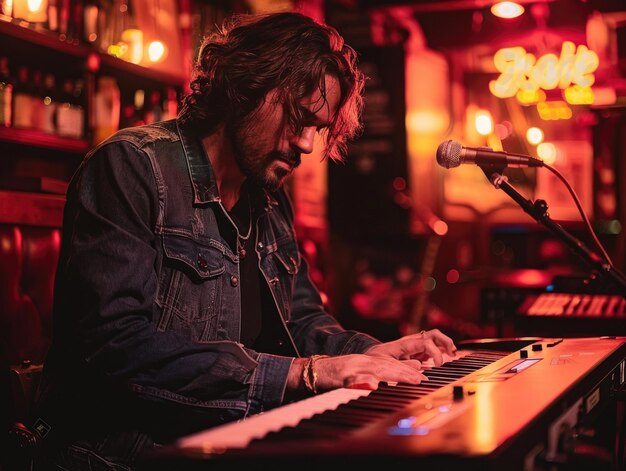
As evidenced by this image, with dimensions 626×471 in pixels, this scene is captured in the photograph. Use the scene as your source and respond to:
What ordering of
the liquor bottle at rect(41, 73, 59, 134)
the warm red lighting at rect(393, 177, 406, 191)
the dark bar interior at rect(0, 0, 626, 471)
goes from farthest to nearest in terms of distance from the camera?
1. the warm red lighting at rect(393, 177, 406, 191)
2. the liquor bottle at rect(41, 73, 59, 134)
3. the dark bar interior at rect(0, 0, 626, 471)

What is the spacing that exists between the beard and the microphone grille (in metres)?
0.41

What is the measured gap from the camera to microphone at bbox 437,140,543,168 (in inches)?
85.4

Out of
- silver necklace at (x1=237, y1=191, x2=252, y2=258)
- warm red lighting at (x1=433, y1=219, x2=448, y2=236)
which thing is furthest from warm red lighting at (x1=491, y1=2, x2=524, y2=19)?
silver necklace at (x1=237, y1=191, x2=252, y2=258)

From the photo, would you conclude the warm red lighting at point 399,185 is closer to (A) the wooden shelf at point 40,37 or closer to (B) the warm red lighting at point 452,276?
(B) the warm red lighting at point 452,276

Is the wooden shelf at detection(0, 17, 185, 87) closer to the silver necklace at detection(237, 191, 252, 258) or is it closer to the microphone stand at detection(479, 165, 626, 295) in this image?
the silver necklace at detection(237, 191, 252, 258)

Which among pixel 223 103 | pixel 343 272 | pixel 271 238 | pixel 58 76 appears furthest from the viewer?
pixel 343 272

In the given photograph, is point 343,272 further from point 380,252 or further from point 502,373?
point 502,373

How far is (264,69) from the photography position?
7.17 feet

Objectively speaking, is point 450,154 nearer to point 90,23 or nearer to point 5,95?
point 5,95

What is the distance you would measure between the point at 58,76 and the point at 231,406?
288 cm

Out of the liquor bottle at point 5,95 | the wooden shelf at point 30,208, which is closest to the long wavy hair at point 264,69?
the wooden shelf at point 30,208

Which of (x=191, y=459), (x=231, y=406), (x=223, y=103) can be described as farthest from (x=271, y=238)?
(x=191, y=459)

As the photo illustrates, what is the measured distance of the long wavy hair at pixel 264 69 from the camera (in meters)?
2.18

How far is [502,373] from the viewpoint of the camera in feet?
5.70
